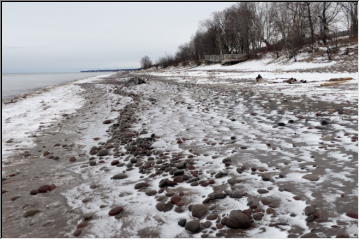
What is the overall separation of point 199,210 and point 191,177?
1113mm

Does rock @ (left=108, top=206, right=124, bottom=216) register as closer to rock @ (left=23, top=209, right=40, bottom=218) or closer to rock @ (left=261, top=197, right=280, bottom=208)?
rock @ (left=23, top=209, right=40, bottom=218)

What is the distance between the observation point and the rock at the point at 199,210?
3398 millimetres

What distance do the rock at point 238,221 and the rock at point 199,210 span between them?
1.01ft

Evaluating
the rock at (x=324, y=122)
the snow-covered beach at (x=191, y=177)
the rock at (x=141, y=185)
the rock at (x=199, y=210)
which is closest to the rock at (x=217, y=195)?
the snow-covered beach at (x=191, y=177)

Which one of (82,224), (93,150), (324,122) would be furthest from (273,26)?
(82,224)

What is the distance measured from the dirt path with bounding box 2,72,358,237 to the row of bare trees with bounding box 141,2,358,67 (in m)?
36.6

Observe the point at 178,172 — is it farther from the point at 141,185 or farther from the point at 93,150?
the point at 93,150

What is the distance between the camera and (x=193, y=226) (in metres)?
3.15

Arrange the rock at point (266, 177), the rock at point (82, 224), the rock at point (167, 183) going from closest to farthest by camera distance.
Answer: the rock at point (82, 224) < the rock at point (266, 177) < the rock at point (167, 183)

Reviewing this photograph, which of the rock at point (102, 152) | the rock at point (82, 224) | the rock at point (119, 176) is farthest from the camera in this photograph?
the rock at point (102, 152)

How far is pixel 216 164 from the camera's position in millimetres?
5035

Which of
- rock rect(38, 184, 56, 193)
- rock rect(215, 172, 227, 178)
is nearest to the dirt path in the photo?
rock rect(215, 172, 227, 178)

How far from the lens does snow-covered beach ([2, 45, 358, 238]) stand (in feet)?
10.7

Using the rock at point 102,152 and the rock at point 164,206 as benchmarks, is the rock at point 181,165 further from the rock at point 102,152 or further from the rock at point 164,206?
the rock at point 102,152
